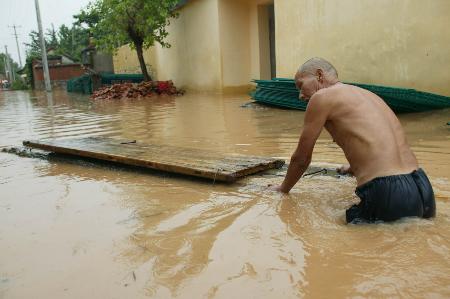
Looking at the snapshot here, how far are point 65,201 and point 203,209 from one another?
1.24m

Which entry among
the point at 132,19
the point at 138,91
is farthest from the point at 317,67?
the point at 132,19

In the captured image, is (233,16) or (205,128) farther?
(233,16)

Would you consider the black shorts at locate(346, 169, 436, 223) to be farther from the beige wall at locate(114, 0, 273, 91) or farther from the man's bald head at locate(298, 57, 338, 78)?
the beige wall at locate(114, 0, 273, 91)

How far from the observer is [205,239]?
8.68 ft

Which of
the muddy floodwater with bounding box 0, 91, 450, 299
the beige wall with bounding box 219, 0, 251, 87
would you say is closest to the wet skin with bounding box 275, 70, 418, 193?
the muddy floodwater with bounding box 0, 91, 450, 299

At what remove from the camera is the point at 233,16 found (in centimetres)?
1498

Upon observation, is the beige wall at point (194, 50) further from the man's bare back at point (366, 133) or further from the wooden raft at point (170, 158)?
the man's bare back at point (366, 133)

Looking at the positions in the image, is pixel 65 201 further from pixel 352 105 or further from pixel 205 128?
pixel 205 128

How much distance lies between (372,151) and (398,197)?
12.0 inches

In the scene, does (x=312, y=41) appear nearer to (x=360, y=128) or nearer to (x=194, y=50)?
(x=194, y=50)

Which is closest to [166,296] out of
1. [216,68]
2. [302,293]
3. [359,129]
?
[302,293]

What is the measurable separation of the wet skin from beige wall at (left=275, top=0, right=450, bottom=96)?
5.26 metres

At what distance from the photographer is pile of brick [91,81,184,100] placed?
16375 mm

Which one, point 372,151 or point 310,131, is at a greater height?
point 310,131
